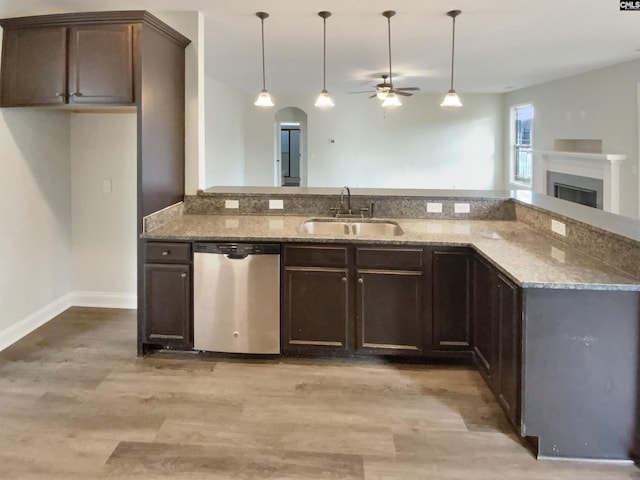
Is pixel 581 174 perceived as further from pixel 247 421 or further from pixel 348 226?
pixel 247 421

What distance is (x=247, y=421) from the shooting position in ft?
8.58

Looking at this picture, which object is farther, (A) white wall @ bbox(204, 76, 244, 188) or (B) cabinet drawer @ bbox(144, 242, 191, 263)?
(A) white wall @ bbox(204, 76, 244, 188)

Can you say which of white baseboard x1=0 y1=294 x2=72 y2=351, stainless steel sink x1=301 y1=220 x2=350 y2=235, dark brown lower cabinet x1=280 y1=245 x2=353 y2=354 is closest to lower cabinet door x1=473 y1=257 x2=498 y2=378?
dark brown lower cabinet x1=280 y1=245 x2=353 y2=354

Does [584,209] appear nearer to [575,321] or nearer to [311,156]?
[575,321]

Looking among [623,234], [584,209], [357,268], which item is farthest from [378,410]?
[584,209]

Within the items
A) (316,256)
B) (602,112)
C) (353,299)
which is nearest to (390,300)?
(353,299)

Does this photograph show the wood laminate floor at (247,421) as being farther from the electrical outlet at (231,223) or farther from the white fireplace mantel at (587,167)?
the white fireplace mantel at (587,167)

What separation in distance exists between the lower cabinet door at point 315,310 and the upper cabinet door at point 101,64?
157 cm

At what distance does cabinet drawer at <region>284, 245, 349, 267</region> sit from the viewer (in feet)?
10.6

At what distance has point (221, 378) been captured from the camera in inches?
123

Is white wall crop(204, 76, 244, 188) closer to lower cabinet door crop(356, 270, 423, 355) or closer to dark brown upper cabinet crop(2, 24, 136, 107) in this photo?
dark brown upper cabinet crop(2, 24, 136, 107)

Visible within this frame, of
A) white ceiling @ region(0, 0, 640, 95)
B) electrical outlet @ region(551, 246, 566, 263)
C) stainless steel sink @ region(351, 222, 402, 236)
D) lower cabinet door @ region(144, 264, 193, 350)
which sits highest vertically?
white ceiling @ region(0, 0, 640, 95)

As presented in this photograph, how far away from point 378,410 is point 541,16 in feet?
11.3

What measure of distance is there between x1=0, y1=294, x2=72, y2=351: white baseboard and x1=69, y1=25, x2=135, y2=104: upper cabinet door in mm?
1706
